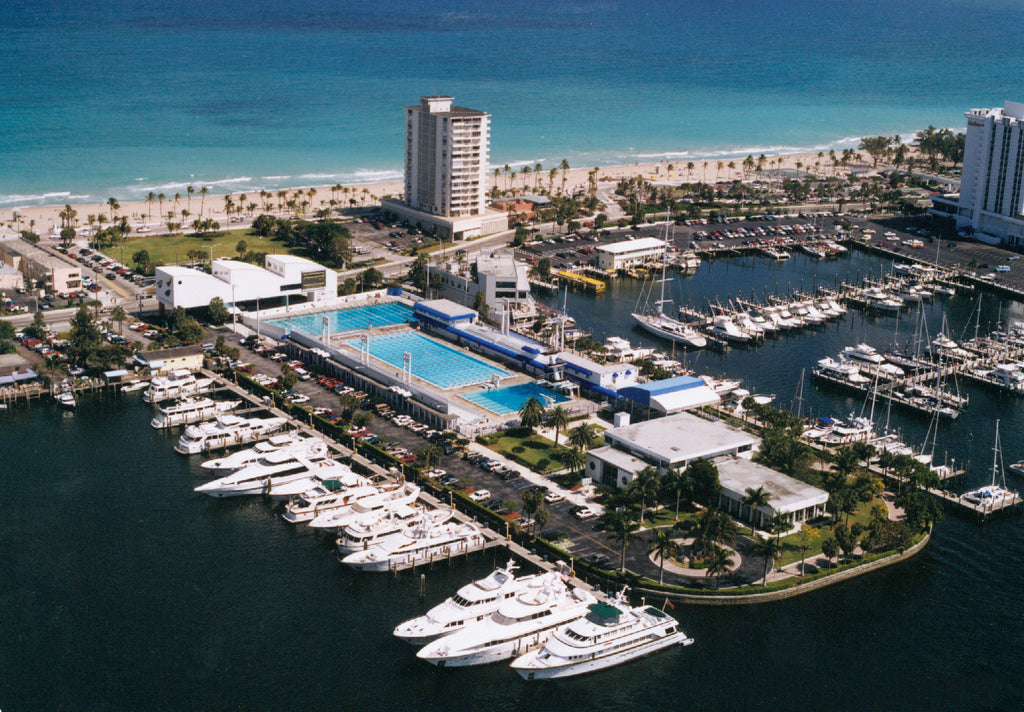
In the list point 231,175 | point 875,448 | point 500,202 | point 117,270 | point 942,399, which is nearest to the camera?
point 875,448

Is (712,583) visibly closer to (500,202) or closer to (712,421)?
(712,421)

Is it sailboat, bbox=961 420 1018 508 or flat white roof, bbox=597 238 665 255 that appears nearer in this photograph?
sailboat, bbox=961 420 1018 508

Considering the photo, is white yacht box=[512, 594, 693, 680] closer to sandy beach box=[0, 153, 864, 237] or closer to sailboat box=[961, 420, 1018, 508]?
sailboat box=[961, 420, 1018, 508]

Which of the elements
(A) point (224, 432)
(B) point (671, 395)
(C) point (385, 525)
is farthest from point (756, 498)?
(A) point (224, 432)

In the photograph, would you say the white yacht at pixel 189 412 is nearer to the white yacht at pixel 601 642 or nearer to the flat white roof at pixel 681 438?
the flat white roof at pixel 681 438

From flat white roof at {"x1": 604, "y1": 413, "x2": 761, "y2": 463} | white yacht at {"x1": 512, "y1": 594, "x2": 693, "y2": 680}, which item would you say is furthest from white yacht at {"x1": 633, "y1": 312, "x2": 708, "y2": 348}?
white yacht at {"x1": 512, "y1": 594, "x2": 693, "y2": 680}

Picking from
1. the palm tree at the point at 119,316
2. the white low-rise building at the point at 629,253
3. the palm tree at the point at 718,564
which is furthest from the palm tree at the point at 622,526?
the white low-rise building at the point at 629,253

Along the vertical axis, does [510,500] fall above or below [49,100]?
below

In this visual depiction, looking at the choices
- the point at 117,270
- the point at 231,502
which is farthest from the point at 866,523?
the point at 117,270
